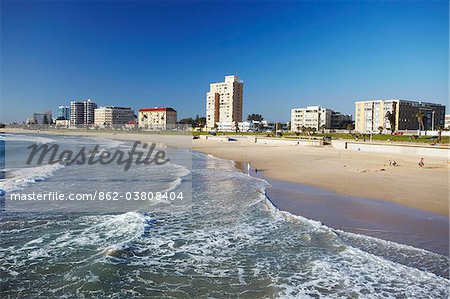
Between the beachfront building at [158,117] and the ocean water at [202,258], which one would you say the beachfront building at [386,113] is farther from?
the ocean water at [202,258]

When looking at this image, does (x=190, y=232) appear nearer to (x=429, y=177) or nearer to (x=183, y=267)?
(x=183, y=267)

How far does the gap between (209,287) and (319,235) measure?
3347mm

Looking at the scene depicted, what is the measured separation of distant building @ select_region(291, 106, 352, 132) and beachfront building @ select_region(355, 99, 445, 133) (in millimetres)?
14782

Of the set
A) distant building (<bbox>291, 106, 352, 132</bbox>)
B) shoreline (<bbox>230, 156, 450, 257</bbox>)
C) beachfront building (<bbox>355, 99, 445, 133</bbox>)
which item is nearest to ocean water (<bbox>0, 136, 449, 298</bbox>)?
shoreline (<bbox>230, 156, 450, 257</bbox>)

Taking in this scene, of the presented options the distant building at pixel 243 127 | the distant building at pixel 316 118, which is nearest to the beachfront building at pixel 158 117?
the distant building at pixel 243 127

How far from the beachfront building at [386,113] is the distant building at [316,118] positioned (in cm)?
1478

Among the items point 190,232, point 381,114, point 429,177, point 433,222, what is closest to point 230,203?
point 190,232

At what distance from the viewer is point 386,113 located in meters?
108

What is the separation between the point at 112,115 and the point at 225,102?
68222mm

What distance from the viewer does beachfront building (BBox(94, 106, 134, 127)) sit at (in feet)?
594

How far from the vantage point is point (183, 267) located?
625cm

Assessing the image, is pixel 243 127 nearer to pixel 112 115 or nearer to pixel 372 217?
pixel 112 115

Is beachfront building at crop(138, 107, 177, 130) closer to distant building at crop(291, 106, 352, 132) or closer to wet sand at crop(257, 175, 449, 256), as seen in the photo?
distant building at crop(291, 106, 352, 132)

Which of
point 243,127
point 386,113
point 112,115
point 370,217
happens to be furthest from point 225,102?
point 370,217
